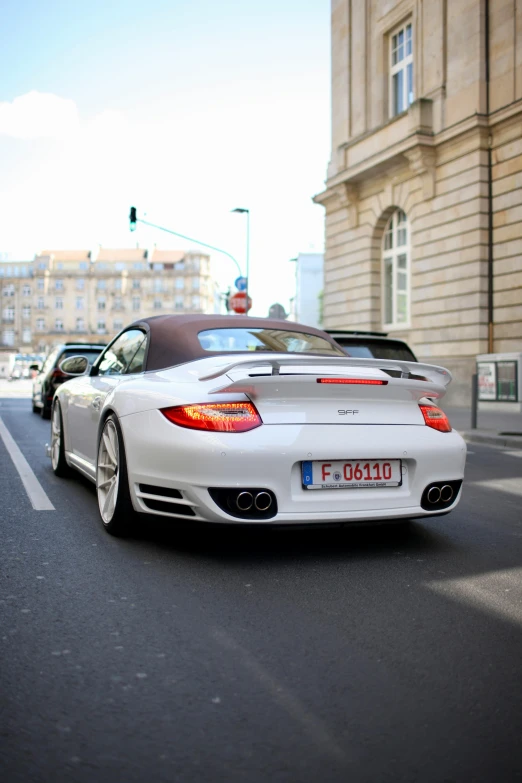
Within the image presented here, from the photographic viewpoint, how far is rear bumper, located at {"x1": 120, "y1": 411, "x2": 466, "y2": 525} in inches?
152

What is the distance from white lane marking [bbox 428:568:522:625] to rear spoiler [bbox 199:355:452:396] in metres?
1.06

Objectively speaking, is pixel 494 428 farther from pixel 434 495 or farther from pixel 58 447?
pixel 434 495

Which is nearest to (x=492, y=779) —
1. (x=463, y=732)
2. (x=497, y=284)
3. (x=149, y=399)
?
(x=463, y=732)

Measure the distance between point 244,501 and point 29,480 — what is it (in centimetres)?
362

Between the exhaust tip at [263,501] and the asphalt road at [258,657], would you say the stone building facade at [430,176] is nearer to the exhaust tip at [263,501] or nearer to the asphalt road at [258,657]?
the asphalt road at [258,657]

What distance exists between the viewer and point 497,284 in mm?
20141

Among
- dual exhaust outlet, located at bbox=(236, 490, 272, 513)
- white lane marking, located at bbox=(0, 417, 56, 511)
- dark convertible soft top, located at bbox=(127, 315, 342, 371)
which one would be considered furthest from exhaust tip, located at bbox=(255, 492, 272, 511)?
white lane marking, located at bbox=(0, 417, 56, 511)

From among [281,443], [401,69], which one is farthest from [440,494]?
[401,69]

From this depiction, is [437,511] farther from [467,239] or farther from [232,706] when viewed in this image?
[467,239]

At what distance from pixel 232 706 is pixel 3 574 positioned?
1829 mm

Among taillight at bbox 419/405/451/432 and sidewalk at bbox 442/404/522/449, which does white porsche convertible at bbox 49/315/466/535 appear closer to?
taillight at bbox 419/405/451/432

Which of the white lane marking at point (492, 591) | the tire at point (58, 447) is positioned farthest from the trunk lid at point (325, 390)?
the tire at point (58, 447)

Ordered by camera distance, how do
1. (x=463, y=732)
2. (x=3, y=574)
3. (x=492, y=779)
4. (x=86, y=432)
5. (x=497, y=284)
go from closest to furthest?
(x=492, y=779), (x=463, y=732), (x=3, y=574), (x=86, y=432), (x=497, y=284)

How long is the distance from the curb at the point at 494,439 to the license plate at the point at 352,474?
8.00 metres
